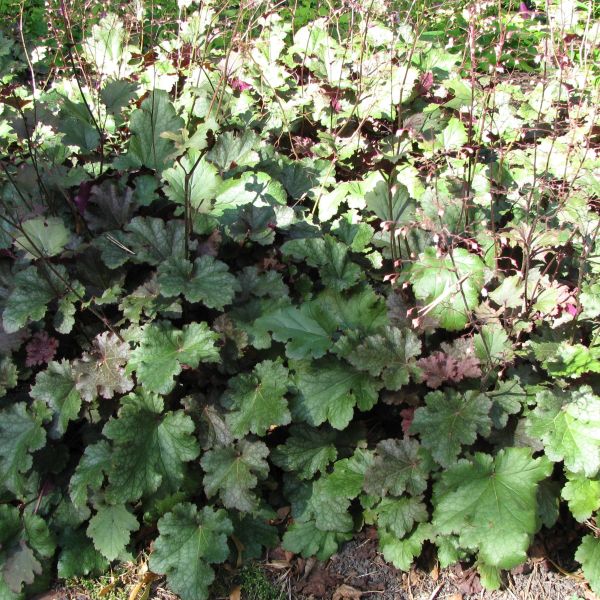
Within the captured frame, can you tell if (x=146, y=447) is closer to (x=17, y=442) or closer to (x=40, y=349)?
(x=17, y=442)

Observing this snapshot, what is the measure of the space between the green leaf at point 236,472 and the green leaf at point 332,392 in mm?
229

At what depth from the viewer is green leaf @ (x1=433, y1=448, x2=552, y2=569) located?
2.15m

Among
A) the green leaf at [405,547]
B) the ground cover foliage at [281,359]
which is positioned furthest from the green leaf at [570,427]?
the green leaf at [405,547]

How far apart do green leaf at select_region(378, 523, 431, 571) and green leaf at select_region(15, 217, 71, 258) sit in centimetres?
171

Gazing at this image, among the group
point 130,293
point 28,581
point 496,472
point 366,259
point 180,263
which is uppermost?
point 180,263

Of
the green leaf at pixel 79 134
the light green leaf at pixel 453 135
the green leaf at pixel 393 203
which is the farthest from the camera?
the light green leaf at pixel 453 135

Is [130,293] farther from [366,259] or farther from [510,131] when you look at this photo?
[510,131]

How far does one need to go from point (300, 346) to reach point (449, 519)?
80cm

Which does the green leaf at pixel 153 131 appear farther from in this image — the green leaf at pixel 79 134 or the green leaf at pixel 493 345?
the green leaf at pixel 493 345

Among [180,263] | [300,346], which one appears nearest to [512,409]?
[300,346]

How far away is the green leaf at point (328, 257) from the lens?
2799mm

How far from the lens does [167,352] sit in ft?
8.13

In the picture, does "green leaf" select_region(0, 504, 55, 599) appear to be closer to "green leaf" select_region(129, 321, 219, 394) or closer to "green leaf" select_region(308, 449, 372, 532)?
"green leaf" select_region(129, 321, 219, 394)

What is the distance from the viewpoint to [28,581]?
8.06 feet
